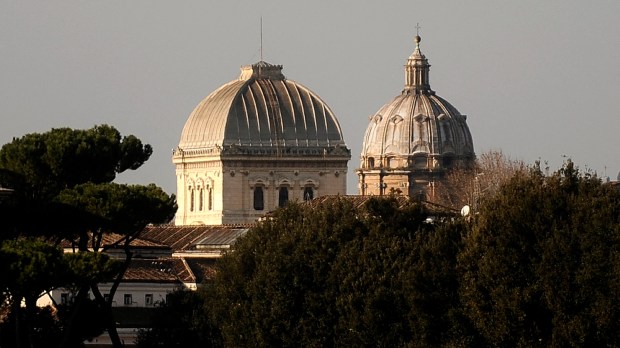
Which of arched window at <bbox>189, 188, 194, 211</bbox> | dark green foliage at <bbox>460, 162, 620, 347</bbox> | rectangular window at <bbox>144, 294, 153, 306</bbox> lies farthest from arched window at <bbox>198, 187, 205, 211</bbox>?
dark green foliage at <bbox>460, 162, 620, 347</bbox>

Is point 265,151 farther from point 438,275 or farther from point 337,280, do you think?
point 438,275

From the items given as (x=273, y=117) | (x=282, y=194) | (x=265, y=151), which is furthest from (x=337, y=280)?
(x=273, y=117)

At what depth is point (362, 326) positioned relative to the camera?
8681 cm

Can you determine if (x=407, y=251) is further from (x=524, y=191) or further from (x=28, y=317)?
(x=28, y=317)

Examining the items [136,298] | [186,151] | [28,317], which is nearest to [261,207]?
[186,151]

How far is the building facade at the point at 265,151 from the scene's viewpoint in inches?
7372

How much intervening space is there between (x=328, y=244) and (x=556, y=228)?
8999 mm

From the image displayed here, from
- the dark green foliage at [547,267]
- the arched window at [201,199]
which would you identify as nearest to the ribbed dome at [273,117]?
the arched window at [201,199]

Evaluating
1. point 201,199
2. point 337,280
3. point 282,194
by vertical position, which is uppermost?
point 282,194

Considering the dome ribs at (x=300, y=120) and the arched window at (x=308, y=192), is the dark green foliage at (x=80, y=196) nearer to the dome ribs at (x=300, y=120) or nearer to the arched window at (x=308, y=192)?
the arched window at (x=308, y=192)

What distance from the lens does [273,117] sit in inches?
7441

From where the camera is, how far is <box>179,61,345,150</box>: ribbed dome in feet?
619

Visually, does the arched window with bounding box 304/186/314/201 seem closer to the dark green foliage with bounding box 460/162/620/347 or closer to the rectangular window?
the rectangular window

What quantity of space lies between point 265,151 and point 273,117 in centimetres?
191
